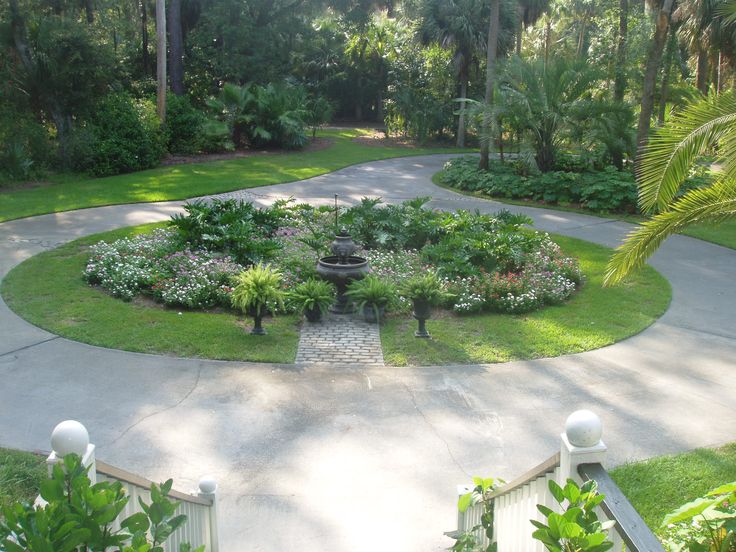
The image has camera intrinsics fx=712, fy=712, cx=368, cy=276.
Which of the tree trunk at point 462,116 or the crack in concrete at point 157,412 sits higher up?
the tree trunk at point 462,116

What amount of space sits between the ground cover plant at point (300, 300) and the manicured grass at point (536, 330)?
0.07 feet

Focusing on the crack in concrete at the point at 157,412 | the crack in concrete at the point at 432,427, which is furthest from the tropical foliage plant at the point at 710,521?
the crack in concrete at the point at 157,412

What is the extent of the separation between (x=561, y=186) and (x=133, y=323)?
1299cm

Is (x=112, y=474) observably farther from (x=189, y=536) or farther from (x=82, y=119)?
(x=82, y=119)

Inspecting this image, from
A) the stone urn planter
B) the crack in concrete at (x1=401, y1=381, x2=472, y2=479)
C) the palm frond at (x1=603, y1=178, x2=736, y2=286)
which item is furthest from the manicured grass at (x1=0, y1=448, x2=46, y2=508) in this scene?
the palm frond at (x1=603, y1=178, x2=736, y2=286)

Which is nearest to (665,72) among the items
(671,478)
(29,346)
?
(671,478)

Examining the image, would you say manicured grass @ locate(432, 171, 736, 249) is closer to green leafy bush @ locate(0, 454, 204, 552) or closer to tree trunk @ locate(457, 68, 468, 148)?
tree trunk @ locate(457, 68, 468, 148)

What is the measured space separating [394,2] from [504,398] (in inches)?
1226

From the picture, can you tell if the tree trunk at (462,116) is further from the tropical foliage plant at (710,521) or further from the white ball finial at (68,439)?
the white ball finial at (68,439)

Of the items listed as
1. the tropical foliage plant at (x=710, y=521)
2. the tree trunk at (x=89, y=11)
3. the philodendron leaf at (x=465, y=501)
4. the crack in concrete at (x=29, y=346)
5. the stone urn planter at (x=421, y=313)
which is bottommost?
the crack in concrete at (x=29, y=346)

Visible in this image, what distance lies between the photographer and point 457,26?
29.6m

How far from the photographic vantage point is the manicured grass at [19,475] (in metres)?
4.88

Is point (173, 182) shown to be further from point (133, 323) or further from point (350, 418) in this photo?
point (350, 418)

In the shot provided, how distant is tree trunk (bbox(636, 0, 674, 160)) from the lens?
54.5ft
